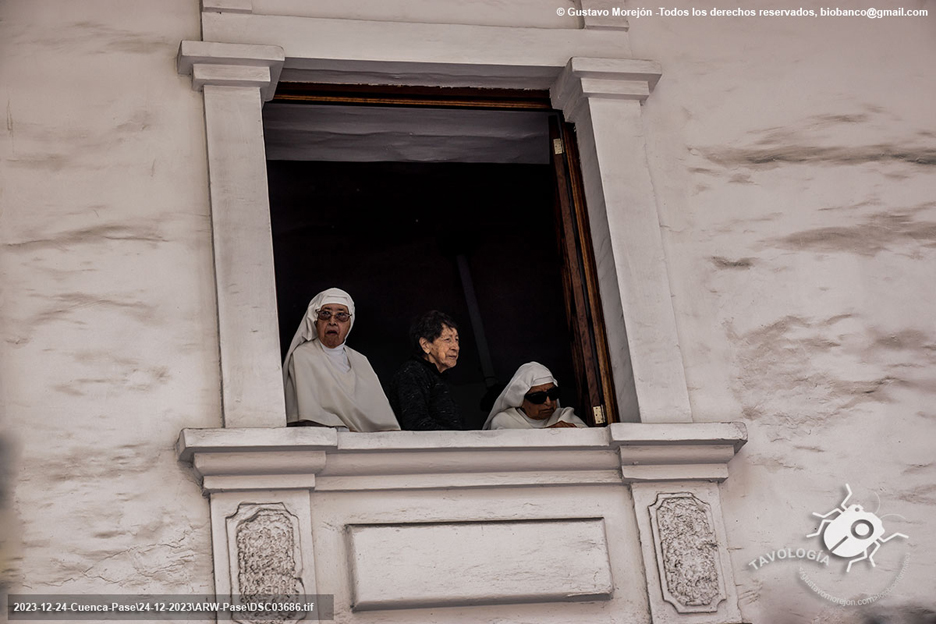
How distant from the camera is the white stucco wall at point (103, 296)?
188 inches

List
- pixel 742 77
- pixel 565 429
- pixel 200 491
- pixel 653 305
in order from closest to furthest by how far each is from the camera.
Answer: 1. pixel 200 491
2. pixel 565 429
3. pixel 653 305
4. pixel 742 77

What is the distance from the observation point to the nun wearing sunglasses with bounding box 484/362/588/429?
19.7ft

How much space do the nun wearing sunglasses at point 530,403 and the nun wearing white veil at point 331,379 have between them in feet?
2.14

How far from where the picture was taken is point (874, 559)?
17.5 ft

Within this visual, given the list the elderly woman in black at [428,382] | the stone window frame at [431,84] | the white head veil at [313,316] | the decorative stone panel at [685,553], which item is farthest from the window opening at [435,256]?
the decorative stone panel at [685,553]

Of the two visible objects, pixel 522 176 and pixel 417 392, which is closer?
pixel 417 392

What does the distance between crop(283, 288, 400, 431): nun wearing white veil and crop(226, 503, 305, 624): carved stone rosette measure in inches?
22.5

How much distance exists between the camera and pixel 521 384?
6.07 meters

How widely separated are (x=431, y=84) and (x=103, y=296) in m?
1.77

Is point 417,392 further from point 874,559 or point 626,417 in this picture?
point 874,559

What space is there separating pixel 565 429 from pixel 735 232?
127cm

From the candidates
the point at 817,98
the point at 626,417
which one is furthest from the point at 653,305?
the point at 817,98

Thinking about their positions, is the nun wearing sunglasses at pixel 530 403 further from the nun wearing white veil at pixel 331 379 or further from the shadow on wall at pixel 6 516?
the shadow on wall at pixel 6 516

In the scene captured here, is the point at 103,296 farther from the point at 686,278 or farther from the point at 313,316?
the point at 686,278
